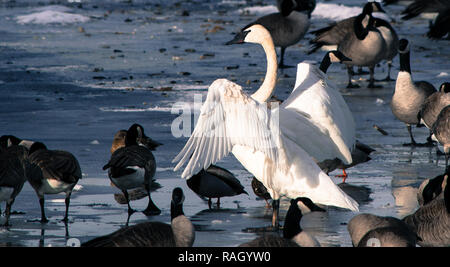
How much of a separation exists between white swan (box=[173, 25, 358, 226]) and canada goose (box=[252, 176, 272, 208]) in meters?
0.77

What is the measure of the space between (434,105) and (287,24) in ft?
26.7

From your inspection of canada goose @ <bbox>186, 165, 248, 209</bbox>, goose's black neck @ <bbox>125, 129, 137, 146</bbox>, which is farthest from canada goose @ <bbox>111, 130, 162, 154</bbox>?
canada goose @ <bbox>186, 165, 248, 209</bbox>

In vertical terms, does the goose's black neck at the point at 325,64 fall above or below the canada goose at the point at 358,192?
above

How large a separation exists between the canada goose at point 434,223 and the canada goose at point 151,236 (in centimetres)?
192

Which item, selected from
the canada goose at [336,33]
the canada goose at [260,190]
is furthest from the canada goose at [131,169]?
the canada goose at [336,33]

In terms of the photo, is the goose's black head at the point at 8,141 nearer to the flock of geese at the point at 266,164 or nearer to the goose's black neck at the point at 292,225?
the flock of geese at the point at 266,164

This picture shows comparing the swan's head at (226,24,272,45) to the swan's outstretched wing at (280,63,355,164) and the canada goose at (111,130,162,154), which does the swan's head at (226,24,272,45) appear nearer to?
the swan's outstretched wing at (280,63,355,164)

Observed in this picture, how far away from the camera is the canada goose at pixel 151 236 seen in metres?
6.29

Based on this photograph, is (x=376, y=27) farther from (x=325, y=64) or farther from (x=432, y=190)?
(x=432, y=190)

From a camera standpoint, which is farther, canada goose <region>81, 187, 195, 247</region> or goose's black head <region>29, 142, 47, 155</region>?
goose's black head <region>29, 142, 47, 155</region>

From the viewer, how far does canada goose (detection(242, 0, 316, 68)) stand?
1892 cm

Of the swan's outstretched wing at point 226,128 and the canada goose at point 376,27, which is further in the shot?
the canada goose at point 376,27

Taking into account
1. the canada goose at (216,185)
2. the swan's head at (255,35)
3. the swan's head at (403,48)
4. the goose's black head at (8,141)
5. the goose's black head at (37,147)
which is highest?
the swan's head at (255,35)

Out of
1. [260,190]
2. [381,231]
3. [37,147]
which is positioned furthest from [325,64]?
[381,231]
